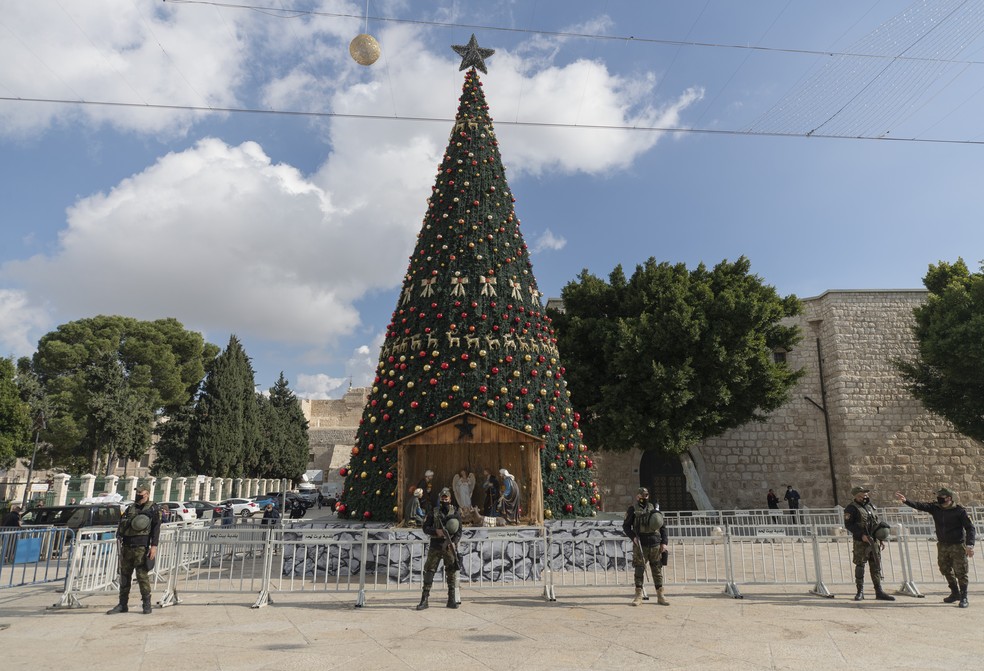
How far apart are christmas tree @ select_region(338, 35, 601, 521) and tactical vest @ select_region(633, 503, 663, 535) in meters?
3.45

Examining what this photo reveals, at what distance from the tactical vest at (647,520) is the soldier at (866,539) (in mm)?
2700

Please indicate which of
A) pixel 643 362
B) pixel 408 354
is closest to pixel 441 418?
pixel 408 354

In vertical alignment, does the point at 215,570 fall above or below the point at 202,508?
below

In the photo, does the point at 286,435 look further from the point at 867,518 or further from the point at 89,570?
the point at 867,518

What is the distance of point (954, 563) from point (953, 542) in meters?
0.28

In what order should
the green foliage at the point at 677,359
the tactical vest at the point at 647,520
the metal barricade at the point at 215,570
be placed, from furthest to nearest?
1. the green foliage at the point at 677,359
2. the metal barricade at the point at 215,570
3. the tactical vest at the point at 647,520

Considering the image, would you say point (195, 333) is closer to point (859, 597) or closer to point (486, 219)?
point (486, 219)

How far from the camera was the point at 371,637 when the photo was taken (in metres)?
6.11

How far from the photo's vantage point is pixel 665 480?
23906 mm

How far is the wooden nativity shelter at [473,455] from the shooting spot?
421 inches

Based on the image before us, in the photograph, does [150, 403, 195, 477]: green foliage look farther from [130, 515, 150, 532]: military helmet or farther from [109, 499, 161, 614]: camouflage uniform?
[130, 515, 150, 532]: military helmet

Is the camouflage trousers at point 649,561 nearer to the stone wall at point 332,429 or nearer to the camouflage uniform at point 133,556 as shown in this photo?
the camouflage uniform at point 133,556

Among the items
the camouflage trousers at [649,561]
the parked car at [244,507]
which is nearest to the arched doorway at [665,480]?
the camouflage trousers at [649,561]

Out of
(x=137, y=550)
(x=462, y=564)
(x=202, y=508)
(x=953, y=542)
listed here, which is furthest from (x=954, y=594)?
(x=202, y=508)
